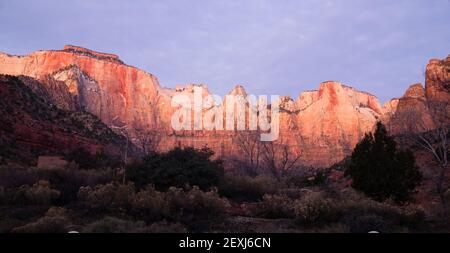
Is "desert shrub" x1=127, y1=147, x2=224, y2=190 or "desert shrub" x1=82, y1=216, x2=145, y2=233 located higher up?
"desert shrub" x1=127, y1=147, x2=224, y2=190

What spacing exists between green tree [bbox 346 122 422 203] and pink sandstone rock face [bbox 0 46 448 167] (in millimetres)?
73525

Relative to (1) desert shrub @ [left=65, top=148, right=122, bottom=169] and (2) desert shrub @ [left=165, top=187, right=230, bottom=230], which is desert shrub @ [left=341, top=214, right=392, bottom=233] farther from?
(1) desert shrub @ [left=65, top=148, right=122, bottom=169]

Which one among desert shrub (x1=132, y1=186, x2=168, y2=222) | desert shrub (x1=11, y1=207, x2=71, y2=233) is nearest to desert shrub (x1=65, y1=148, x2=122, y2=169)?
desert shrub (x1=132, y1=186, x2=168, y2=222)

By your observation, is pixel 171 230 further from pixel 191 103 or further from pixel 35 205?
pixel 191 103

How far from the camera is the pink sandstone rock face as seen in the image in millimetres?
98688

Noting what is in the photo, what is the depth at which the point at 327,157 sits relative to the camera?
9688 cm

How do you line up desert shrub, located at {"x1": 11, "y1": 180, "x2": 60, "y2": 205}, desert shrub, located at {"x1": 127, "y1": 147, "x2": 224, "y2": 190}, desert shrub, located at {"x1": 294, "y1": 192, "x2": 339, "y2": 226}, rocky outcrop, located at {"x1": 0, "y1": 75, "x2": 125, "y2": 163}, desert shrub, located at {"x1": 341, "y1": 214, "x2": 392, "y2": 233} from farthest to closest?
rocky outcrop, located at {"x1": 0, "y1": 75, "x2": 125, "y2": 163} < desert shrub, located at {"x1": 127, "y1": 147, "x2": 224, "y2": 190} < desert shrub, located at {"x1": 11, "y1": 180, "x2": 60, "y2": 205} < desert shrub, located at {"x1": 294, "y1": 192, "x2": 339, "y2": 226} < desert shrub, located at {"x1": 341, "y1": 214, "x2": 392, "y2": 233}

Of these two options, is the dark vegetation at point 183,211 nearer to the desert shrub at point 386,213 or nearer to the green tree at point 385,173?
the desert shrub at point 386,213

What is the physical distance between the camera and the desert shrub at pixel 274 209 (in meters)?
15.1

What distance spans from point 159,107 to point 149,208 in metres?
105

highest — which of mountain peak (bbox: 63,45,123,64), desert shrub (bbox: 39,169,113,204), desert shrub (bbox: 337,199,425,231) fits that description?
mountain peak (bbox: 63,45,123,64)

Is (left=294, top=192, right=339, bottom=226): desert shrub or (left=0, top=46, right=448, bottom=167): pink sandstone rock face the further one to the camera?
(left=0, top=46, right=448, bottom=167): pink sandstone rock face

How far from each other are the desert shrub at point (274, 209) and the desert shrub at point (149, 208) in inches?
137
